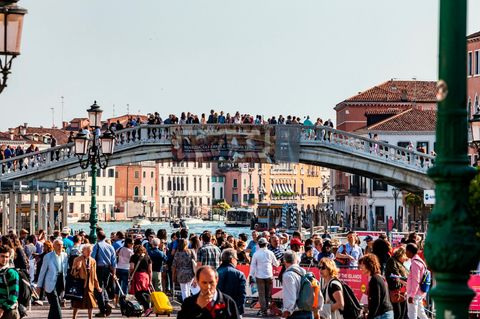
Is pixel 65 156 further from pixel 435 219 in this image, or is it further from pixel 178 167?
Result: pixel 178 167

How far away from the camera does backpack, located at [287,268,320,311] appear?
538 inches

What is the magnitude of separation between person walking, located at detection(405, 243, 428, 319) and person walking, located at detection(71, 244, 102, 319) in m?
4.55

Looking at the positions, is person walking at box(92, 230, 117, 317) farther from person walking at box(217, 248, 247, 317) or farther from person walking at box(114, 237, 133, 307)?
person walking at box(217, 248, 247, 317)

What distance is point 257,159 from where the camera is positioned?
52.5 meters

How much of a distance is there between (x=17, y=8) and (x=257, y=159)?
4126cm

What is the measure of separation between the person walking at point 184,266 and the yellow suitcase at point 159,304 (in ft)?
1.34

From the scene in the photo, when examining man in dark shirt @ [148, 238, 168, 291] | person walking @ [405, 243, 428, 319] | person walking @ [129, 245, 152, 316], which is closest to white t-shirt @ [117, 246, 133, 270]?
man in dark shirt @ [148, 238, 168, 291]

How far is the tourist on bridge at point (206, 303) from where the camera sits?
9570 mm

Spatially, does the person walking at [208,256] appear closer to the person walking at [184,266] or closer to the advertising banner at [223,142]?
the person walking at [184,266]

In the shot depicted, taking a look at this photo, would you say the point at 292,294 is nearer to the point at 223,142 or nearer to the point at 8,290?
the point at 8,290

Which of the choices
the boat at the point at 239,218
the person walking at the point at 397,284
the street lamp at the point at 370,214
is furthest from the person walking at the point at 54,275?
the boat at the point at 239,218

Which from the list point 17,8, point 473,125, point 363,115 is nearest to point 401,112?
point 363,115

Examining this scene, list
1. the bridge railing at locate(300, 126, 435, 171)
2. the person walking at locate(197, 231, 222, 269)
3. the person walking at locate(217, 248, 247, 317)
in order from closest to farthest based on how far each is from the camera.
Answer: the person walking at locate(217, 248, 247, 317), the person walking at locate(197, 231, 222, 269), the bridge railing at locate(300, 126, 435, 171)

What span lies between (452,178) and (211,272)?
2963 millimetres
